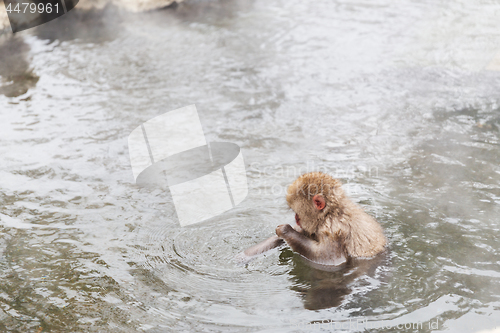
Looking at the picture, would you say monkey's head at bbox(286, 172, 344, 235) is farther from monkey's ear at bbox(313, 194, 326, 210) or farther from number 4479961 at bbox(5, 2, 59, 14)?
number 4479961 at bbox(5, 2, 59, 14)

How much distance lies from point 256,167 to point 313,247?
184 centimetres

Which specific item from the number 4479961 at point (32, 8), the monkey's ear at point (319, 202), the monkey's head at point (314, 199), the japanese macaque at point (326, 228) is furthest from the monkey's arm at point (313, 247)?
the number 4479961 at point (32, 8)

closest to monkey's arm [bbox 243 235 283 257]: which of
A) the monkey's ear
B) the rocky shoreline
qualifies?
the monkey's ear

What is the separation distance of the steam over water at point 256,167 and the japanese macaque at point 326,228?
14 centimetres

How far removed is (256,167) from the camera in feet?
19.2

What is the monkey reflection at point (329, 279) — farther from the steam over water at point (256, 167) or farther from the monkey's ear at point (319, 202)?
the monkey's ear at point (319, 202)

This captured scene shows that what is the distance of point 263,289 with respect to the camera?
12.8 feet

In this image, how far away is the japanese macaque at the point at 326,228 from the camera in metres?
4.05

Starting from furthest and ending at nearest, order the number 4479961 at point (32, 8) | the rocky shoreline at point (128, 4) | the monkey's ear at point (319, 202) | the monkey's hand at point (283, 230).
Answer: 1. the rocky shoreline at point (128, 4)
2. the number 4479961 at point (32, 8)
3. the monkey's hand at point (283, 230)
4. the monkey's ear at point (319, 202)

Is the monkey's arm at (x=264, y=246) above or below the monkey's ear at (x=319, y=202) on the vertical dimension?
below

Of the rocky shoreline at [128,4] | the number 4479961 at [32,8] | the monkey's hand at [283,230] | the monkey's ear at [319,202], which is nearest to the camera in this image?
the monkey's ear at [319,202]

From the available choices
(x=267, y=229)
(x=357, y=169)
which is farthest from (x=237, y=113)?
(x=267, y=229)

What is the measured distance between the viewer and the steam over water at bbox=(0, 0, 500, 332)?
145 inches

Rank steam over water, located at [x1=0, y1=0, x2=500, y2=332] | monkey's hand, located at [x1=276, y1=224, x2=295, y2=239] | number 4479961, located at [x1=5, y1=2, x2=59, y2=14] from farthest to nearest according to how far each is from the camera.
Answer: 1. number 4479961, located at [x1=5, y1=2, x2=59, y2=14]
2. monkey's hand, located at [x1=276, y1=224, x2=295, y2=239]
3. steam over water, located at [x1=0, y1=0, x2=500, y2=332]
